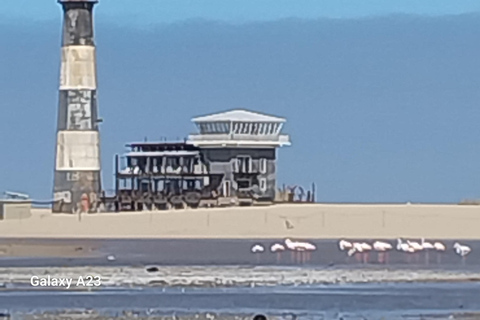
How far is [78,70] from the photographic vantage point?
66188 millimetres

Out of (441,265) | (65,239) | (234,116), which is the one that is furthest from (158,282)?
(234,116)

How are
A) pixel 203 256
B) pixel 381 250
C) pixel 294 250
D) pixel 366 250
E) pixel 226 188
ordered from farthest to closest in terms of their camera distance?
pixel 226 188, pixel 294 250, pixel 381 250, pixel 366 250, pixel 203 256

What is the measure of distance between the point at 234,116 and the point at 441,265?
31.5 meters

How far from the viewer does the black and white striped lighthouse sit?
66250 mm

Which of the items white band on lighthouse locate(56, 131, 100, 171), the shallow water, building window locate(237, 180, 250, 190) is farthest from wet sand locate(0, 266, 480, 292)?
building window locate(237, 180, 250, 190)

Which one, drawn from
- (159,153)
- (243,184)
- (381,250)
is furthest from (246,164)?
(381,250)

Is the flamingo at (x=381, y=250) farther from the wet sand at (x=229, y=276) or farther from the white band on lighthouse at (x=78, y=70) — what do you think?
the white band on lighthouse at (x=78, y=70)

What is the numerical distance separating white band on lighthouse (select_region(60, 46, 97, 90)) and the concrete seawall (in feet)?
16.1

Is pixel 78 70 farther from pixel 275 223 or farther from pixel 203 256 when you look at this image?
pixel 203 256

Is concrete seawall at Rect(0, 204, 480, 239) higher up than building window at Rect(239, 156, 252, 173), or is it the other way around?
building window at Rect(239, 156, 252, 173)

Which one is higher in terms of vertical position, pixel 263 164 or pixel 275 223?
pixel 263 164

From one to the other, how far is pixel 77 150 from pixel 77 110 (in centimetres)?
146

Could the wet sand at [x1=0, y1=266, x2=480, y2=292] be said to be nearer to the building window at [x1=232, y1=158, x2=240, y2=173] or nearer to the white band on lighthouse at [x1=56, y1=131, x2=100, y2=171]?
the white band on lighthouse at [x1=56, y1=131, x2=100, y2=171]

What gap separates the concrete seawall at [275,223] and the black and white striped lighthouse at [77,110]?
149 cm
